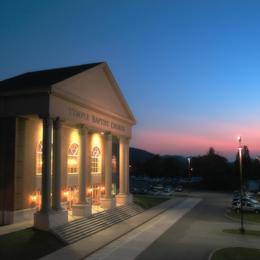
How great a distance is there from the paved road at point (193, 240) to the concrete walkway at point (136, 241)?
63 cm

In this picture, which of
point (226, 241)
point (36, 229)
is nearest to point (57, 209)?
point (36, 229)

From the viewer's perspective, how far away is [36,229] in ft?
92.5

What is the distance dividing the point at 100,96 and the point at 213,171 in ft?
241

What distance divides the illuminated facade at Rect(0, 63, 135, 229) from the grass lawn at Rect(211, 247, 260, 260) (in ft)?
43.0

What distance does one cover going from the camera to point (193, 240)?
28.1 metres

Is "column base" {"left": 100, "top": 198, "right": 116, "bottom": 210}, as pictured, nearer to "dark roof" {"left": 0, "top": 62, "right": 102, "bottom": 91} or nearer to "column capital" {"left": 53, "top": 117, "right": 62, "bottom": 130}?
"column capital" {"left": 53, "top": 117, "right": 62, "bottom": 130}

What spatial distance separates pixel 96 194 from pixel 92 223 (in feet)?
40.5

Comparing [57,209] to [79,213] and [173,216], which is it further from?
[173,216]

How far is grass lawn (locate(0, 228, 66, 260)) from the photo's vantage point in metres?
22.6

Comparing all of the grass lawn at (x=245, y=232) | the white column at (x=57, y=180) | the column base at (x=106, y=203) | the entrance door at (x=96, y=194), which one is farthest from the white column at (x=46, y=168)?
the grass lawn at (x=245, y=232)

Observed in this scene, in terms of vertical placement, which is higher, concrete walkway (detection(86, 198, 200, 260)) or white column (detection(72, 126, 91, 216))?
white column (detection(72, 126, 91, 216))

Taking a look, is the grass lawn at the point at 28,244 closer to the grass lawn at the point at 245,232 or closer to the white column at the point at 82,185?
the white column at the point at 82,185

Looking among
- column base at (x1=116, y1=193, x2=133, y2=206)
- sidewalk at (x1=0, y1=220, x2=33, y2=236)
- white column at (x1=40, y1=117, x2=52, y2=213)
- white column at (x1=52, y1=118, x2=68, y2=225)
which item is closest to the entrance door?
column base at (x1=116, y1=193, x2=133, y2=206)

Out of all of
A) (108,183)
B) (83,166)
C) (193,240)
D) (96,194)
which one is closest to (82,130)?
(83,166)
